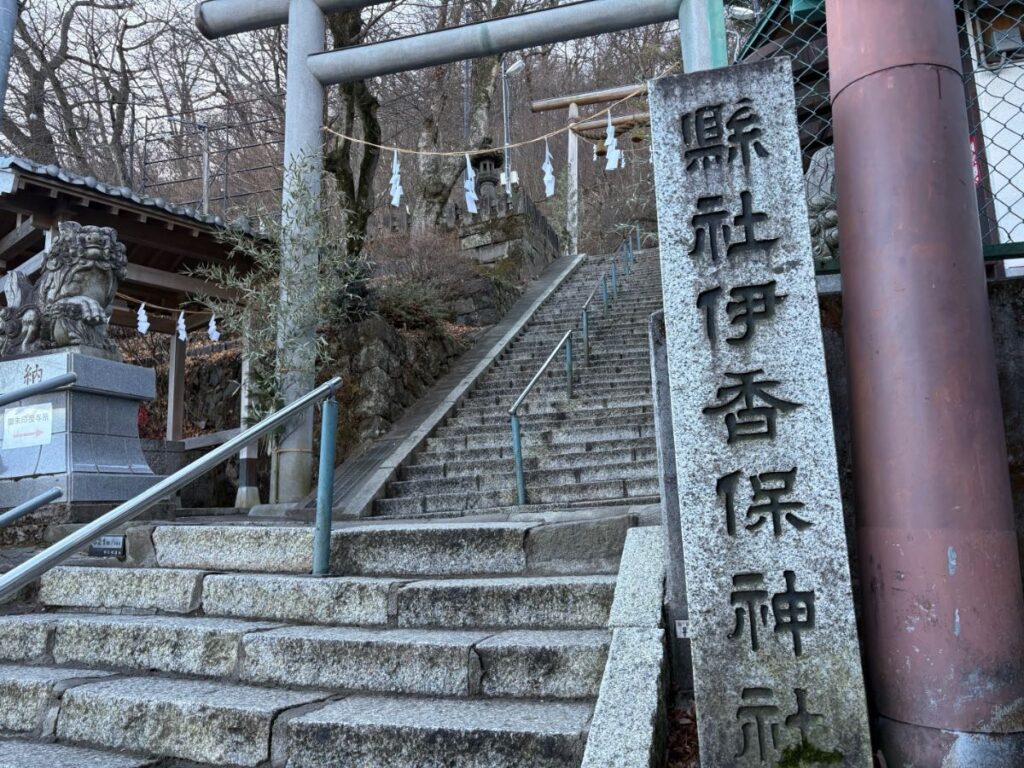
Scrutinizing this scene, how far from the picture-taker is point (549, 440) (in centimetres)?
752

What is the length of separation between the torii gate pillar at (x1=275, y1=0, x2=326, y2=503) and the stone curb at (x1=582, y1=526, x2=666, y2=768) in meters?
4.83

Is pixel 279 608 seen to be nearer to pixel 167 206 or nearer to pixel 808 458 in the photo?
pixel 808 458

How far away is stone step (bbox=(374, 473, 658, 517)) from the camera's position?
19.8ft

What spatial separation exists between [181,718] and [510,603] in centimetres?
129

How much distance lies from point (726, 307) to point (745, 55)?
2.52 metres

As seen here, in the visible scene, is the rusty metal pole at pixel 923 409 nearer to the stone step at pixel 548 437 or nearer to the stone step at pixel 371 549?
the stone step at pixel 371 549

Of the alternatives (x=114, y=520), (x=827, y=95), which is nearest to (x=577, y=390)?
(x=827, y=95)

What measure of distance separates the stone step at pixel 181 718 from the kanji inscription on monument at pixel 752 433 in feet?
4.90

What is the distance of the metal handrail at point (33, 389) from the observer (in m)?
4.17

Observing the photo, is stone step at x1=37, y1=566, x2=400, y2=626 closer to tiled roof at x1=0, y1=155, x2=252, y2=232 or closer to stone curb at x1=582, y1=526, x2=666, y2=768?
stone curb at x1=582, y1=526, x2=666, y2=768

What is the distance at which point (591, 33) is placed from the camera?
722 centimetres

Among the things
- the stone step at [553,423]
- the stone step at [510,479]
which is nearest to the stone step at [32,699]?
the stone step at [510,479]

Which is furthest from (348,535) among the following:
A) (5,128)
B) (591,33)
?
(5,128)

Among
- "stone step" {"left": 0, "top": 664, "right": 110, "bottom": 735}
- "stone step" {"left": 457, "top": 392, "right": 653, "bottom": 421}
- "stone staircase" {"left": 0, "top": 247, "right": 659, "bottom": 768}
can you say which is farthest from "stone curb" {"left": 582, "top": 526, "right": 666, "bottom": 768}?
"stone step" {"left": 457, "top": 392, "right": 653, "bottom": 421}
